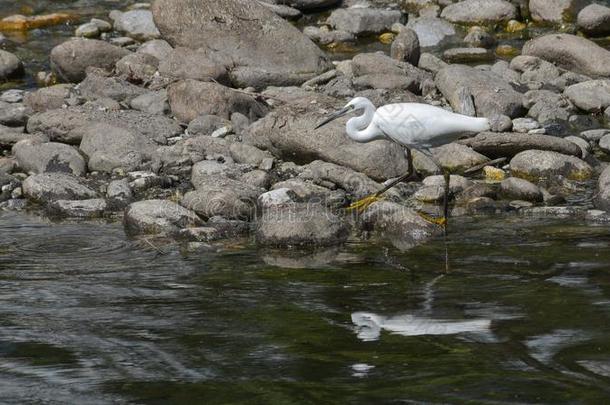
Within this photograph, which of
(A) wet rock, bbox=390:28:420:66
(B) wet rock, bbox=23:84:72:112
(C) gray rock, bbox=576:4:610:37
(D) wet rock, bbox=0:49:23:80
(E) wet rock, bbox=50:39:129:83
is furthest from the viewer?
(C) gray rock, bbox=576:4:610:37

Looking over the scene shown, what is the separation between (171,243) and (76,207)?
2.02 metres

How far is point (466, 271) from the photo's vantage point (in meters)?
9.58

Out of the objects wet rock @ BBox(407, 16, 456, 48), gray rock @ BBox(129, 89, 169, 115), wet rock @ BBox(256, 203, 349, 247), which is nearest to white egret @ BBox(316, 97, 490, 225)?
wet rock @ BBox(256, 203, 349, 247)

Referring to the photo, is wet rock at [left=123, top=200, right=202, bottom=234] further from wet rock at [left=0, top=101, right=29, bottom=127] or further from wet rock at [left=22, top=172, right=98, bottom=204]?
wet rock at [left=0, top=101, right=29, bottom=127]

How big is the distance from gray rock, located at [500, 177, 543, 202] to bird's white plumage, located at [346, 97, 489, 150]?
133 cm

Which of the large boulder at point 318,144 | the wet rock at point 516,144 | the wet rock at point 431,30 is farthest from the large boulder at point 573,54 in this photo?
the large boulder at point 318,144

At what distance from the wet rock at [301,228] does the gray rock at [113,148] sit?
3593 millimetres

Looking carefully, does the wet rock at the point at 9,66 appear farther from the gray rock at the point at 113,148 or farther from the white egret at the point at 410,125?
the white egret at the point at 410,125

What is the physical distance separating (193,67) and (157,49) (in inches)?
82.1

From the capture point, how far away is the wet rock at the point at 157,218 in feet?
36.9

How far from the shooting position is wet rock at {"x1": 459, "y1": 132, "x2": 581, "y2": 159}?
14039 mm

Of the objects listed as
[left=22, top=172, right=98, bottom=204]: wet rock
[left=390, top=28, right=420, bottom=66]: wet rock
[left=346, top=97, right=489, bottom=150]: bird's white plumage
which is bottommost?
[left=22, top=172, right=98, bottom=204]: wet rock

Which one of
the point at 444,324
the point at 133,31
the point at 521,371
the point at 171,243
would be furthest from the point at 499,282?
the point at 133,31

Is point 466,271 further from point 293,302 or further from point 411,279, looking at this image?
point 293,302
